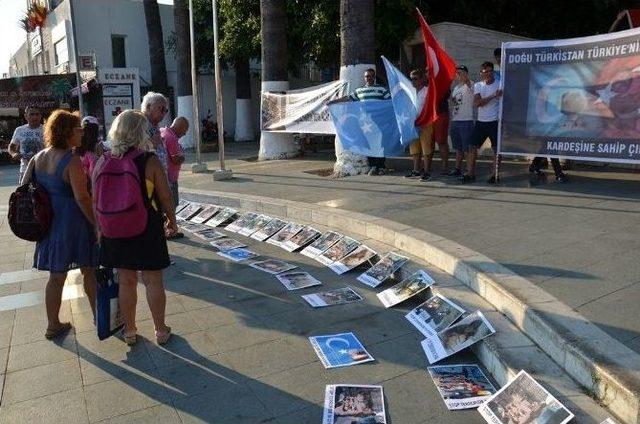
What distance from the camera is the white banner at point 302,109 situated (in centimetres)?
1127

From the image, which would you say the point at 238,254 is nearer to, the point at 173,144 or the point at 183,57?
the point at 173,144

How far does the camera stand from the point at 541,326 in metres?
3.40

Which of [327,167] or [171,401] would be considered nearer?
[171,401]

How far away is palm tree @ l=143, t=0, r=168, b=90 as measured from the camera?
67.8ft

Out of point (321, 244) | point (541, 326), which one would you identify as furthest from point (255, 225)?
point (541, 326)

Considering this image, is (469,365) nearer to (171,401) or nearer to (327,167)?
(171,401)

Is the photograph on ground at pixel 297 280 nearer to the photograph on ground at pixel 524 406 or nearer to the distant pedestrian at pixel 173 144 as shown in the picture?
the distant pedestrian at pixel 173 144

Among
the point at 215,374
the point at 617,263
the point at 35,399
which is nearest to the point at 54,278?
the point at 35,399

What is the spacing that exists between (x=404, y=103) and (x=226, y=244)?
383 centimetres

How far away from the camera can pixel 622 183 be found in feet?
25.1

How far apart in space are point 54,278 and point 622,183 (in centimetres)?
719

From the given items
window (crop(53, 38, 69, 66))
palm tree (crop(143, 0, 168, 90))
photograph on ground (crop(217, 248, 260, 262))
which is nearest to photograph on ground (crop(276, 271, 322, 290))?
photograph on ground (crop(217, 248, 260, 262))

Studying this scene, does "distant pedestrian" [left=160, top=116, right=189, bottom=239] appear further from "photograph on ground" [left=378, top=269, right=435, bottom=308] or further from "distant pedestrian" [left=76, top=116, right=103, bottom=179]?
"photograph on ground" [left=378, top=269, right=435, bottom=308]

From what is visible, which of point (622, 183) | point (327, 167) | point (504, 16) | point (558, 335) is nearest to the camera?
point (558, 335)
